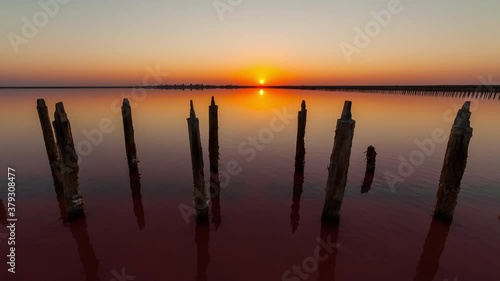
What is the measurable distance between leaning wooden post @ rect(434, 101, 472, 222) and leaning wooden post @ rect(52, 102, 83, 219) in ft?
33.1

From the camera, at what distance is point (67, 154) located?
23.9 feet

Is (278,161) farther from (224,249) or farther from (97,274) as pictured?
(97,274)

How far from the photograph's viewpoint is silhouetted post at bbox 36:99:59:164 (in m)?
10.0

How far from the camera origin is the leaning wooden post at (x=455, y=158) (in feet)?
21.8

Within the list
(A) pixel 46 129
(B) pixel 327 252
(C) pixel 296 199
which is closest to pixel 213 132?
(C) pixel 296 199

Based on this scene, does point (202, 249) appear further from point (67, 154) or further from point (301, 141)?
point (301, 141)

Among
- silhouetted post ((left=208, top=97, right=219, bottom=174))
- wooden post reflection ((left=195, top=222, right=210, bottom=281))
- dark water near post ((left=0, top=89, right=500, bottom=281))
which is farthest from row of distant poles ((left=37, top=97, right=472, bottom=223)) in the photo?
silhouetted post ((left=208, top=97, right=219, bottom=174))

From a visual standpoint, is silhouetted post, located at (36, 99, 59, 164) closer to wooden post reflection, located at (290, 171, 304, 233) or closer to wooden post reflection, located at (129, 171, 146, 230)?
wooden post reflection, located at (129, 171, 146, 230)

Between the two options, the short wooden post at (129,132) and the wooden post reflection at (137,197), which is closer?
the wooden post reflection at (137,197)

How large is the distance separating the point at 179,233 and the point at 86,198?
467 centimetres

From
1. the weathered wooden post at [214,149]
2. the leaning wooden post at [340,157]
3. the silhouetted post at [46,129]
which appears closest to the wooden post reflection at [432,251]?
the leaning wooden post at [340,157]

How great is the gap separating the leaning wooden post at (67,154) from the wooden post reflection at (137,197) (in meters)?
1.89

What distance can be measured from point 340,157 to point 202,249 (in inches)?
171

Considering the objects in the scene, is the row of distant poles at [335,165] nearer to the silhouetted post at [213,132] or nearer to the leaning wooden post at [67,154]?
the leaning wooden post at [67,154]
